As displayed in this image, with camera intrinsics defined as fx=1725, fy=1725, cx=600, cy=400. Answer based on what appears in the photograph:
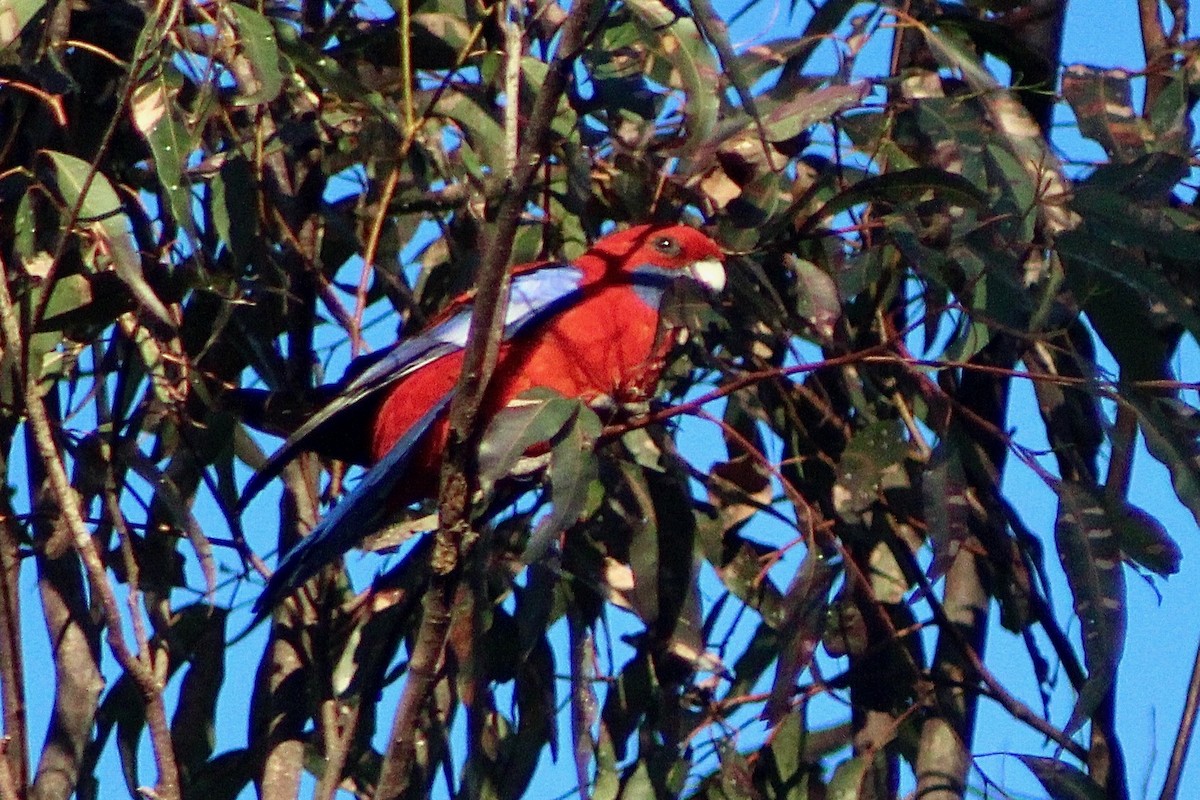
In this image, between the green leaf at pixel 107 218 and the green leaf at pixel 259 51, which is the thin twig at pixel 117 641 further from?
the green leaf at pixel 259 51

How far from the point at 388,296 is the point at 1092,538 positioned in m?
1.26

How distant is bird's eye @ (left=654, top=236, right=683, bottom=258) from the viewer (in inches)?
111

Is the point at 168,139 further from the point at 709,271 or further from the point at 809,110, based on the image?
the point at 709,271

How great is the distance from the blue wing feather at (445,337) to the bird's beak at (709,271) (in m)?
0.21

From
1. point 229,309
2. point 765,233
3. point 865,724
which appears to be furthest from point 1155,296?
point 229,309

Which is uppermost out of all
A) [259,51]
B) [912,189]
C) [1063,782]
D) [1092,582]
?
[259,51]

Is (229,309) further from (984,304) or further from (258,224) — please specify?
(984,304)

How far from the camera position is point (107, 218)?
1999mm

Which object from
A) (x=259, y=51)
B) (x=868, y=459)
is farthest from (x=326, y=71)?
(x=868, y=459)

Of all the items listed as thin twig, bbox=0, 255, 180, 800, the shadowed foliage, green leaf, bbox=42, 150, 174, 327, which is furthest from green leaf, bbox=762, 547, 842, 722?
green leaf, bbox=42, 150, 174, 327

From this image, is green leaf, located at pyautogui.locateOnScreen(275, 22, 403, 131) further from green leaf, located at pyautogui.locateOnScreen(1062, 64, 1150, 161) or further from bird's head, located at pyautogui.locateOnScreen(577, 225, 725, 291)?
green leaf, located at pyautogui.locateOnScreen(1062, 64, 1150, 161)

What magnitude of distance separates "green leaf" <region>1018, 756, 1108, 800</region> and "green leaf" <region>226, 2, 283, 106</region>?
4.06 feet

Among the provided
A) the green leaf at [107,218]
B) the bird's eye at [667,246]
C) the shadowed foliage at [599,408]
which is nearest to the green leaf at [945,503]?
the shadowed foliage at [599,408]

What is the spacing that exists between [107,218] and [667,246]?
1.07 meters
